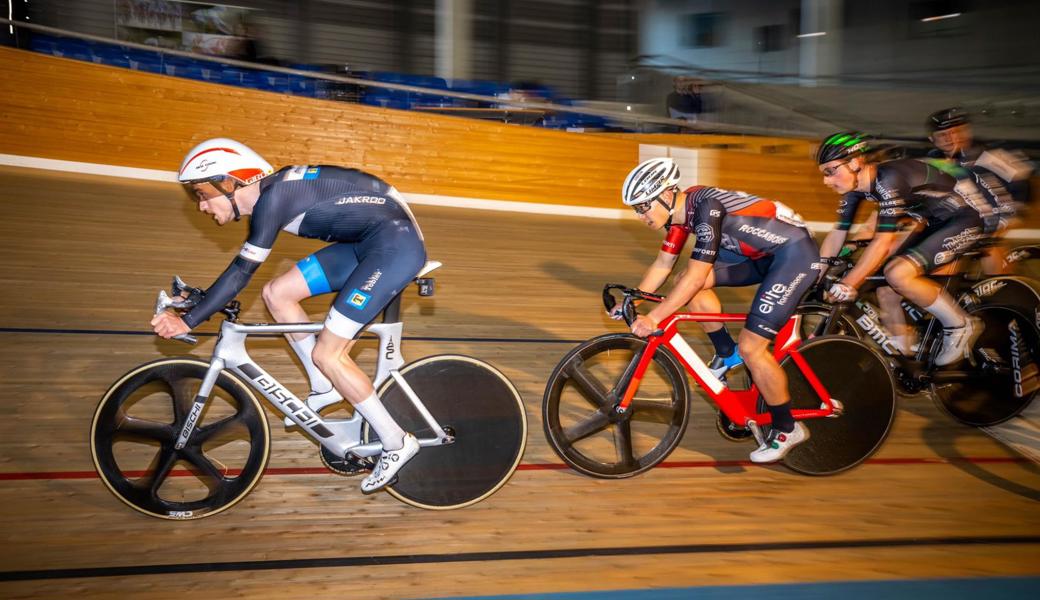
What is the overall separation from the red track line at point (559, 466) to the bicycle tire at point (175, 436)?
10 cm

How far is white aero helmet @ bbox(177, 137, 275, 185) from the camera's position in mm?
2350

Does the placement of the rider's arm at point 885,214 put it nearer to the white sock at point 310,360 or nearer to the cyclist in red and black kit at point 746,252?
the cyclist in red and black kit at point 746,252

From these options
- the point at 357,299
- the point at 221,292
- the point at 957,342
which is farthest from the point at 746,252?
the point at 221,292

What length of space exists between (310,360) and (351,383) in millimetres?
281

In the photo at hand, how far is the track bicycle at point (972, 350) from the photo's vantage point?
152 inches

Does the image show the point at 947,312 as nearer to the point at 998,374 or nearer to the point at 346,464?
the point at 998,374

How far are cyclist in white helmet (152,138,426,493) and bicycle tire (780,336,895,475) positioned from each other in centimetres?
161

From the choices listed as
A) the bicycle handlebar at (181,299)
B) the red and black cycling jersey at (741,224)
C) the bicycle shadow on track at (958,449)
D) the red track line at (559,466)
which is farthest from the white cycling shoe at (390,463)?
the bicycle shadow on track at (958,449)

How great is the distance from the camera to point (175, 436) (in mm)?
2488

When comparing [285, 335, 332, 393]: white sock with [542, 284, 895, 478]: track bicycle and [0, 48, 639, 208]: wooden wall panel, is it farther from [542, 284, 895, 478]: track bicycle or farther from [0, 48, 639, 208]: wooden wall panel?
[0, 48, 639, 208]: wooden wall panel

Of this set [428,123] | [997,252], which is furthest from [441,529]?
[428,123]

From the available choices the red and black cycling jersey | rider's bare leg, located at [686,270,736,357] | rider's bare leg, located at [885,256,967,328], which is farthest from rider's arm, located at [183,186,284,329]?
rider's bare leg, located at [885,256,967,328]

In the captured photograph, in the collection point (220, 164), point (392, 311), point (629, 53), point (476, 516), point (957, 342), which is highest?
point (629, 53)

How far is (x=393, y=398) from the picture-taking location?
263 centimetres
